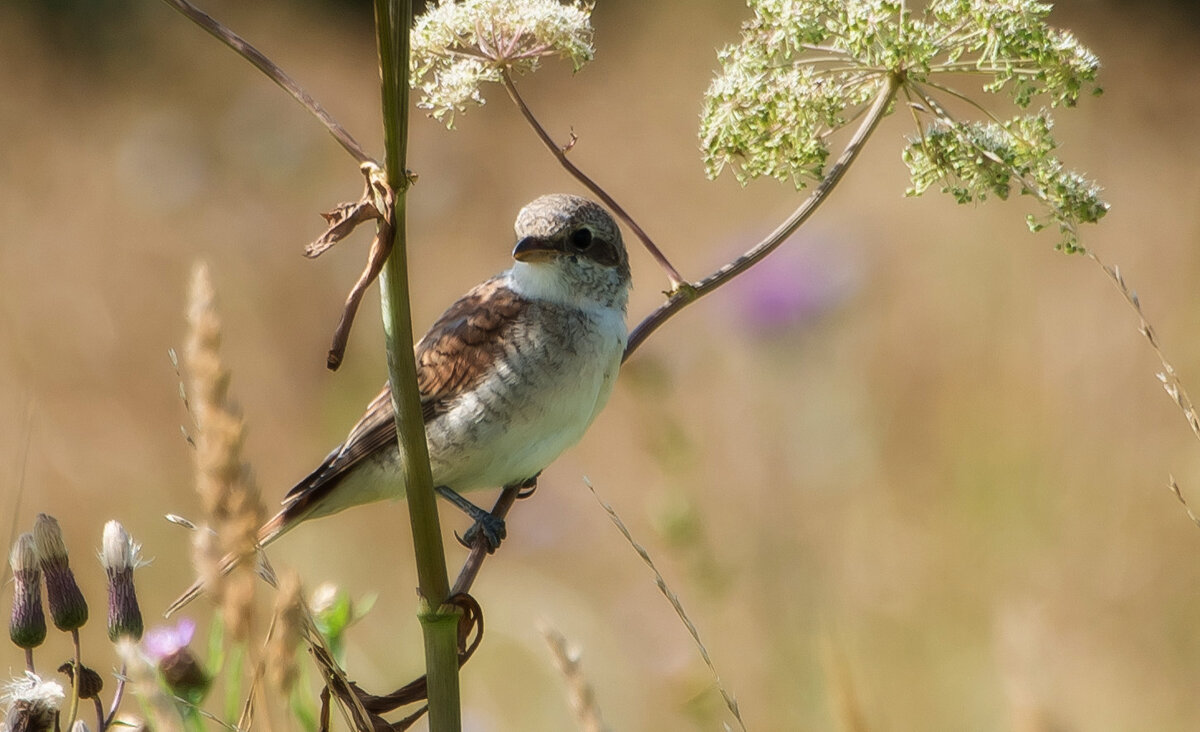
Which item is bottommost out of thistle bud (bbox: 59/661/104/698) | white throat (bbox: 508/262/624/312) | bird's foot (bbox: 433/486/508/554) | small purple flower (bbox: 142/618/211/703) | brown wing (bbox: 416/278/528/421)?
thistle bud (bbox: 59/661/104/698)

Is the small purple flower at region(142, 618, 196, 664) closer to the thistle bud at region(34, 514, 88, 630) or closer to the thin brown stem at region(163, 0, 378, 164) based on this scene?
the thistle bud at region(34, 514, 88, 630)

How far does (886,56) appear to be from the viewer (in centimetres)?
168

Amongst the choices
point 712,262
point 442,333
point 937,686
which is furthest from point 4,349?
point 937,686

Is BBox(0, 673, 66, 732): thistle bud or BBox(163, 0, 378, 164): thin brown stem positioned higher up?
BBox(163, 0, 378, 164): thin brown stem

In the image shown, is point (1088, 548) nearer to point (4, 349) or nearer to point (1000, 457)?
point (1000, 457)

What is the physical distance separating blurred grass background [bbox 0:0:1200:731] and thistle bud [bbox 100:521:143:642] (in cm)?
23

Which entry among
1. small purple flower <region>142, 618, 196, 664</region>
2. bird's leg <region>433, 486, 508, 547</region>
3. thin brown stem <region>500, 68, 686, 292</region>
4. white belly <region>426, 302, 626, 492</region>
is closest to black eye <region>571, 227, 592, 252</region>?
white belly <region>426, 302, 626, 492</region>

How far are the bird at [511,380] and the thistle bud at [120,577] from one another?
46.1 inches

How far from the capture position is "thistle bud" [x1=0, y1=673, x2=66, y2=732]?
1300 mm

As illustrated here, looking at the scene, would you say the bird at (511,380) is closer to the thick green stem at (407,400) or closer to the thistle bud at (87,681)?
the thistle bud at (87,681)

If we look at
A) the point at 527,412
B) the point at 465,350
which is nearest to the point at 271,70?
the point at 527,412

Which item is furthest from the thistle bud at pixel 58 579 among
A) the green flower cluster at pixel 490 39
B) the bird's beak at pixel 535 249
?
the bird's beak at pixel 535 249

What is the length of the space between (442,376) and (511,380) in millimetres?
204

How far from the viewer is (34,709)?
4.28 feet
